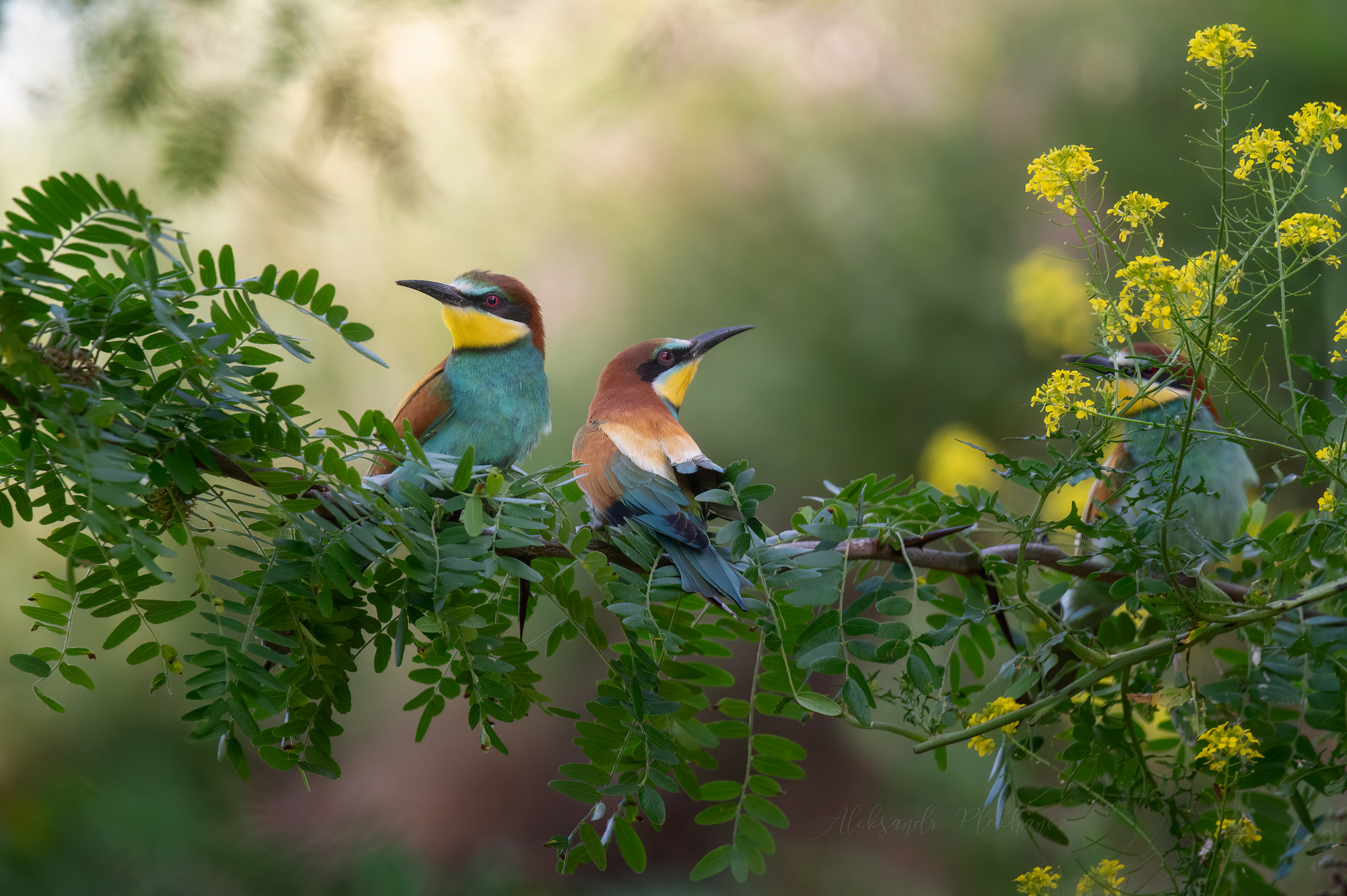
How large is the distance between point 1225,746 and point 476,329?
71cm

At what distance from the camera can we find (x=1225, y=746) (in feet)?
1.77

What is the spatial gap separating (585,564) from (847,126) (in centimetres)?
235

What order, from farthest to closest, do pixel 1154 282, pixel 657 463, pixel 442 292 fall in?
pixel 442 292
pixel 657 463
pixel 1154 282

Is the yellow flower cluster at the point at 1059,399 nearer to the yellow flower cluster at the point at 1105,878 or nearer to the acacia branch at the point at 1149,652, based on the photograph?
the acacia branch at the point at 1149,652

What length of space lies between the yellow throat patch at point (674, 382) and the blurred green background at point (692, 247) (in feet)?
2.99

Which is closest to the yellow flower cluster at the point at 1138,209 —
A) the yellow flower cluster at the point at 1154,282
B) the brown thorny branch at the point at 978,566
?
the yellow flower cluster at the point at 1154,282

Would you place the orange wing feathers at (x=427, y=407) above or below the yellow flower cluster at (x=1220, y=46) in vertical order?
below

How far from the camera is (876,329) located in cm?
237

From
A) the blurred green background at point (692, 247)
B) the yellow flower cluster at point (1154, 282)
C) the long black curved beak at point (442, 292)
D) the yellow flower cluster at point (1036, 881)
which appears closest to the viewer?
the yellow flower cluster at point (1154, 282)

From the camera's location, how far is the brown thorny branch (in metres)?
0.50

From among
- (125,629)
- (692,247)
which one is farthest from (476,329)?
(692,247)

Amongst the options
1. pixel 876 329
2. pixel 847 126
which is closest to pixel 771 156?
pixel 847 126

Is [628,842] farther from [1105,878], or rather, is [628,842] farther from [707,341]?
[707,341]

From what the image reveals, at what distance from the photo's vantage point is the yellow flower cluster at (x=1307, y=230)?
1.64 ft
